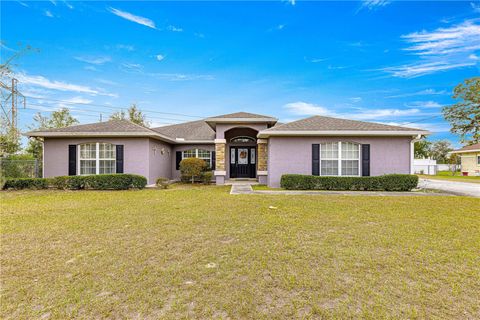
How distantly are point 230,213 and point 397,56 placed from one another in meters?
20.1

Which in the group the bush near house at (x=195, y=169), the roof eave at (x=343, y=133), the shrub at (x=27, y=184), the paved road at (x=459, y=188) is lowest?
the paved road at (x=459, y=188)

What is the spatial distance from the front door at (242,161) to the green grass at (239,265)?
36.1 feet

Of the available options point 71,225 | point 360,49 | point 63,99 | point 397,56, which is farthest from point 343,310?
point 63,99

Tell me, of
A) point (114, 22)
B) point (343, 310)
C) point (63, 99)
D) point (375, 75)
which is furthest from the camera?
point (63, 99)

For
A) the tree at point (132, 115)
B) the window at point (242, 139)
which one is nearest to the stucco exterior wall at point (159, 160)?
the window at point (242, 139)

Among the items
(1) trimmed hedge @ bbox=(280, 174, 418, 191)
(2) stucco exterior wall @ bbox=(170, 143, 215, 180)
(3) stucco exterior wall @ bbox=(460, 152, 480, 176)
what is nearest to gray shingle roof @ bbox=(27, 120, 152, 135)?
(2) stucco exterior wall @ bbox=(170, 143, 215, 180)

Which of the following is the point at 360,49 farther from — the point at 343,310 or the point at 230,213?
the point at 343,310

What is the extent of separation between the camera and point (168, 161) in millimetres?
17516

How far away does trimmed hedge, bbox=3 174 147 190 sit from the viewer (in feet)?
41.4

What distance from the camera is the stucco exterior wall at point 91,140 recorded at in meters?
13.8

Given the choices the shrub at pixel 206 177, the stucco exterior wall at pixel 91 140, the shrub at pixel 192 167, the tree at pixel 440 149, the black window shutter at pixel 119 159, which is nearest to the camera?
the black window shutter at pixel 119 159

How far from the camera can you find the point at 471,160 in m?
29.1

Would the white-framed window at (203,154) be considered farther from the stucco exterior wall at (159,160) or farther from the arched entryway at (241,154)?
the stucco exterior wall at (159,160)

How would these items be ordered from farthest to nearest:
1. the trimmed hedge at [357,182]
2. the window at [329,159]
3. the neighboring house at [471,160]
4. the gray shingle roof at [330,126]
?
1. the neighboring house at [471,160]
2. the window at [329,159]
3. the gray shingle roof at [330,126]
4. the trimmed hedge at [357,182]
